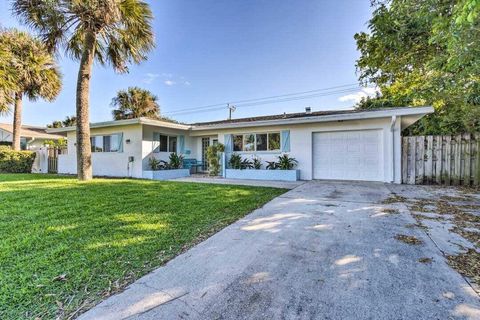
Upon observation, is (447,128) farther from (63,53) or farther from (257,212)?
(63,53)

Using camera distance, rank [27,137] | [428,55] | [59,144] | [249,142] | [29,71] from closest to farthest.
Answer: [428,55] < [249,142] < [29,71] < [59,144] < [27,137]

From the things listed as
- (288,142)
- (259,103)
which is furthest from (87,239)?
(259,103)

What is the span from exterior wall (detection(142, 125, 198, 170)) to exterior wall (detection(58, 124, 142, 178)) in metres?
0.22

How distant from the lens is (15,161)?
13977 millimetres

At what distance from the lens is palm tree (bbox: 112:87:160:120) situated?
19500 millimetres

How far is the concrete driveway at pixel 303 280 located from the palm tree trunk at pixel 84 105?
8.20 m

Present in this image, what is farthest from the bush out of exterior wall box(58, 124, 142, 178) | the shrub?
the shrub

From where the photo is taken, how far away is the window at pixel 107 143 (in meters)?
11.9

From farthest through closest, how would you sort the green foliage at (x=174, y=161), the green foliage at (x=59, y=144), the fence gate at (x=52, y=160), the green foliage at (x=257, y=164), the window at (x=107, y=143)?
the green foliage at (x=59, y=144), the fence gate at (x=52, y=160), the green foliage at (x=174, y=161), the window at (x=107, y=143), the green foliage at (x=257, y=164)

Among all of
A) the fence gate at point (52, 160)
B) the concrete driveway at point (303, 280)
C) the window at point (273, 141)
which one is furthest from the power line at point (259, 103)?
the concrete driveway at point (303, 280)

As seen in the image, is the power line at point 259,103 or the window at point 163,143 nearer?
the window at point 163,143

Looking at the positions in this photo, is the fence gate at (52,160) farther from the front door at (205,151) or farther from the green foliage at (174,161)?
the front door at (205,151)

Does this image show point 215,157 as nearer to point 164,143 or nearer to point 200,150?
point 200,150

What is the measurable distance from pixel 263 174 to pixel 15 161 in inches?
586
